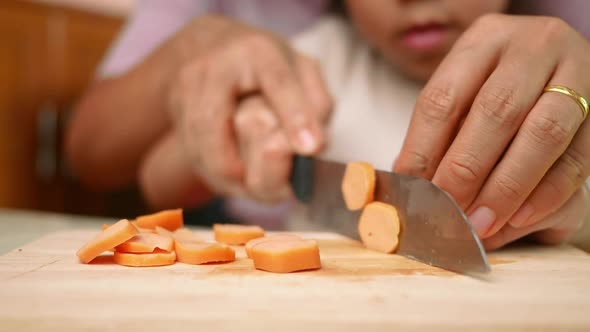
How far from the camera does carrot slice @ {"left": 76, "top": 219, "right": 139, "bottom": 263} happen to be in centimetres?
Result: 63

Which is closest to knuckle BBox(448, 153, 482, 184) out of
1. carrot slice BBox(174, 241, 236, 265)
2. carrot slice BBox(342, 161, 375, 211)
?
carrot slice BBox(342, 161, 375, 211)

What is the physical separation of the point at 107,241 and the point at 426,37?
2.31 feet

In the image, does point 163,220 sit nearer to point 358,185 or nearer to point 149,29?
point 358,185

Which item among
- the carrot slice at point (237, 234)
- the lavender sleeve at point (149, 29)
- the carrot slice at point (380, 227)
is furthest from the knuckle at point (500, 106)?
the lavender sleeve at point (149, 29)

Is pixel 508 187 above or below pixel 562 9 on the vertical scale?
below

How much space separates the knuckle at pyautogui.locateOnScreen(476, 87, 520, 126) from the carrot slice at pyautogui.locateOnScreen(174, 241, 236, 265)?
33 centimetres

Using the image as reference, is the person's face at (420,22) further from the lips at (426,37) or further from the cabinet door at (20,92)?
the cabinet door at (20,92)

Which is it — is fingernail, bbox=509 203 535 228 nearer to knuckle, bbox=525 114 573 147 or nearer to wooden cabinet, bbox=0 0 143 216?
knuckle, bbox=525 114 573 147

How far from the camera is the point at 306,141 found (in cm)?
101

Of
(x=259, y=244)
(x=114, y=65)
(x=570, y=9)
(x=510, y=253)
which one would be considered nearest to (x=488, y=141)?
(x=510, y=253)

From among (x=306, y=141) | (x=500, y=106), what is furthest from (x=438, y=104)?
(x=306, y=141)

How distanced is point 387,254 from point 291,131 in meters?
0.37

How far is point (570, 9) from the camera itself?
1.01 metres

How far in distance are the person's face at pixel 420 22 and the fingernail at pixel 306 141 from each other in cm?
27
